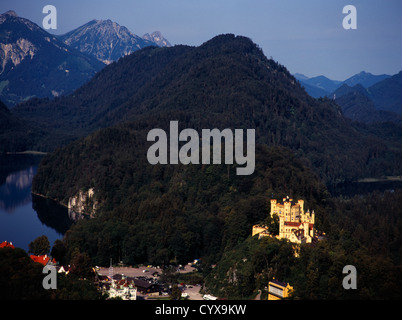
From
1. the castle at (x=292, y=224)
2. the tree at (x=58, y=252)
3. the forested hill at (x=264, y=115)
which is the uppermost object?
the forested hill at (x=264, y=115)

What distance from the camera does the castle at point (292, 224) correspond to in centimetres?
5188

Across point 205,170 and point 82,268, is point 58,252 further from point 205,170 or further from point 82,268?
point 205,170

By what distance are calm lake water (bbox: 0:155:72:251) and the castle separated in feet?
101

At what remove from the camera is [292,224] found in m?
52.8

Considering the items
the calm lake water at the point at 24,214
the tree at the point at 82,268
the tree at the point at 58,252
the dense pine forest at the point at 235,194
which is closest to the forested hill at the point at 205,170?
the dense pine forest at the point at 235,194

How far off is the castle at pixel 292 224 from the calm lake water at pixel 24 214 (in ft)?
101

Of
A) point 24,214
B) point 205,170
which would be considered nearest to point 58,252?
point 205,170

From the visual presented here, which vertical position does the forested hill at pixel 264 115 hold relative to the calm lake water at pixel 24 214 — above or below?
above

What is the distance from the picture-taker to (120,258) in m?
66.1

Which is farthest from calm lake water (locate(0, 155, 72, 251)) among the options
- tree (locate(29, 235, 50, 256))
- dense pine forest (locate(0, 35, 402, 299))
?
tree (locate(29, 235, 50, 256))

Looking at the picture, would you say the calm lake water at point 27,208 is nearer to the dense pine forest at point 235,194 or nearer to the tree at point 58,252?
the dense pine forest at point 235,194

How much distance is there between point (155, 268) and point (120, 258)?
5.17 m

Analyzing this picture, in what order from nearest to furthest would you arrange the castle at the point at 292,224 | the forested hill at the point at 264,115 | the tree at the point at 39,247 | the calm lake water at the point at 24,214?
the castle at the point at 292,224
the tree at the point at 39,247
the calm lake water at the point at 24,214
the forested hill at the point at 264,115

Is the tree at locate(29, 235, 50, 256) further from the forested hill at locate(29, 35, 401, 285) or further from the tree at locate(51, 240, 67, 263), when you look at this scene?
the forested hill at locate(29, 35, 401, 285)
